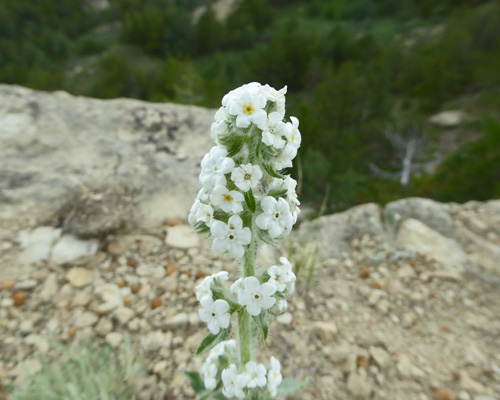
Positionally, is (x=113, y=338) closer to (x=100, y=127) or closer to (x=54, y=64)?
(x=100, y=127)

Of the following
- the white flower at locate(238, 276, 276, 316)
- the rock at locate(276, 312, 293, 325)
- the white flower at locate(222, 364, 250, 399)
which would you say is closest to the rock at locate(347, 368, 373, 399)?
the rock at locate(276, 312, 293, 325)

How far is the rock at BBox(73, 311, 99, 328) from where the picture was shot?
11.6 feet

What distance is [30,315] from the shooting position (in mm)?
3539

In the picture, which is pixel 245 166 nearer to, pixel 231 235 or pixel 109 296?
pixel 231 235

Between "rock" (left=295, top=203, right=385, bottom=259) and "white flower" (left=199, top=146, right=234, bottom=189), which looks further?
"rock" (left=295, top=203, right=385, bottom=259)

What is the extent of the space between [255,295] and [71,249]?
3116 millimetres

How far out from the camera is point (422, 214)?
17.7 ft

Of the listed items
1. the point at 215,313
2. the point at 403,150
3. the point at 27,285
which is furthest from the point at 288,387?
the point at 403,150

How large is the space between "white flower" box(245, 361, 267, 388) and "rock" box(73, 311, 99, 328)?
2.15m

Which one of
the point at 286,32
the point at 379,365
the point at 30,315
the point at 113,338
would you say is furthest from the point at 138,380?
the point at 286,32

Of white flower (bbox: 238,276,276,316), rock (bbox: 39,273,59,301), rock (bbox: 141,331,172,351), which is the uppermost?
white flower (bbox: 238,276,276,316)

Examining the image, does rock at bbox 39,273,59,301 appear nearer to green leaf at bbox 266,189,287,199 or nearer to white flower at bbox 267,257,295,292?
white flower at bbox 267,257,295,292

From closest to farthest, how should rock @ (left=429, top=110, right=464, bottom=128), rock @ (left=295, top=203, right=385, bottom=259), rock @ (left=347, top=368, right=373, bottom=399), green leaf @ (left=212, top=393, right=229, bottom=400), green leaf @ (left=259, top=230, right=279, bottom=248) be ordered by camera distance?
green leaf @ (left=259, top=230, right=279, bottom=248) → green leaf @ (left=212, top=393, right=229, bottom=400) → rock @ (left=347, top=368, right=373, bottom=399) → rock @ (left=295, top=203, right=385, bottom=259) → rock @ (left=429, top=110, right=464, bottom=128)

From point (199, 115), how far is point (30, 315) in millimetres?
4490
